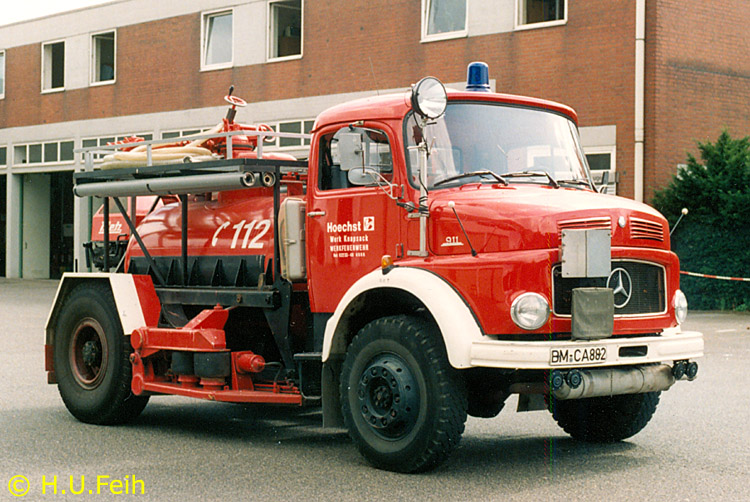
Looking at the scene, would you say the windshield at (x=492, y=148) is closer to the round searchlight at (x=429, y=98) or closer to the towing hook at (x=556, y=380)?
the round searchlight at (x=429, y=98)

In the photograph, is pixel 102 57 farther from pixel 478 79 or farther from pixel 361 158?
pixel 361 158

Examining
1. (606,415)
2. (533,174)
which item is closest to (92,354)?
(533,174)

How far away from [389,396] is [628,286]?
5.50 feet

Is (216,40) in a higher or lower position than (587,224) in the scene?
higher

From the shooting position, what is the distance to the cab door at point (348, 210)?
24.8 feet

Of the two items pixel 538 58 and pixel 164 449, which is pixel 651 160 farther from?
pixel 164 449

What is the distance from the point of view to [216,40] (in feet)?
101

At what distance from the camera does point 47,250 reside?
37625 millimetres

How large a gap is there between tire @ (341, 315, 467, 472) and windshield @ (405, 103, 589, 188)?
1073 millimetres

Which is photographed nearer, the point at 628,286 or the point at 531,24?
the point at 628,286

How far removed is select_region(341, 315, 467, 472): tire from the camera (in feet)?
22.5

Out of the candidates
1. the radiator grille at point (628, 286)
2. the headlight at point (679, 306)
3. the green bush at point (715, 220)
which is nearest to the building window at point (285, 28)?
the green bush at point (715, 220)

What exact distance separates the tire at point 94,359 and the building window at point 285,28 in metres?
19.7

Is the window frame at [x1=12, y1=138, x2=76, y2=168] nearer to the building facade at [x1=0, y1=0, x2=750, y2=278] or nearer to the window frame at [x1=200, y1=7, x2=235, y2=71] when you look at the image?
the building facade at [x1=0, y1=0, x2=750, y2=278]
